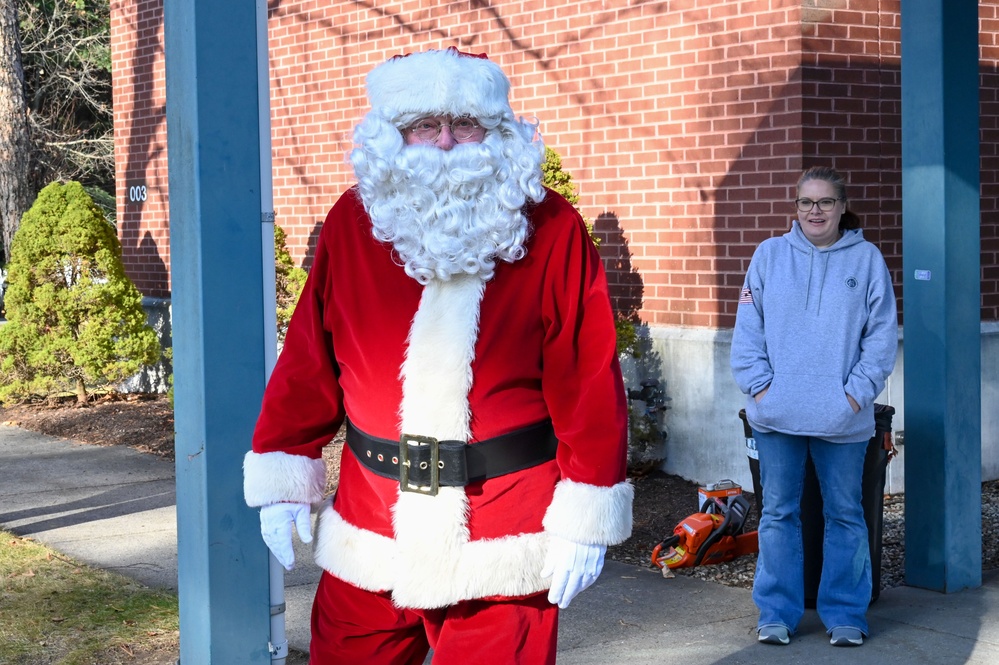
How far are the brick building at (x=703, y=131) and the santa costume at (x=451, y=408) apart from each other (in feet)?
14.6

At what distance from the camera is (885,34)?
7438 mm

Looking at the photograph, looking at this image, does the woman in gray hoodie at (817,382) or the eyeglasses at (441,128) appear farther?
the woman in gray hoodie at (817,382)

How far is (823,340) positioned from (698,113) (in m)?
3.24

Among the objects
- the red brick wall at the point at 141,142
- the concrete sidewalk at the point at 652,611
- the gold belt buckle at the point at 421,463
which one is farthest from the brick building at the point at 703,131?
the gold belt buckle at the point at 421,463

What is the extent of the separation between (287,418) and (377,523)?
0.35 m

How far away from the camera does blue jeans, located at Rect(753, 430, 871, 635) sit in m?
4.82

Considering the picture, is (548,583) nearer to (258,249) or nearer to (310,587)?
(258,249)

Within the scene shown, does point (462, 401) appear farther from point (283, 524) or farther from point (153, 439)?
point (153, 439)

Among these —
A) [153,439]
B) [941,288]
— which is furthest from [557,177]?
[153,439]

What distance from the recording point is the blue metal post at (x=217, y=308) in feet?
12.6

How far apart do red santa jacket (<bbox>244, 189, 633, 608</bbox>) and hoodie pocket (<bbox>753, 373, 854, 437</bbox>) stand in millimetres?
1883

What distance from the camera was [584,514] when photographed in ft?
9.30

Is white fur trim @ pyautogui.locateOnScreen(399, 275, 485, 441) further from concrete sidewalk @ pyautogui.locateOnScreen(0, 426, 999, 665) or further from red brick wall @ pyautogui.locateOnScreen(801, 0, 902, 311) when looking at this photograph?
red brick wall @ pyautogui.locateOnScreen(801, 0, 902, 311)

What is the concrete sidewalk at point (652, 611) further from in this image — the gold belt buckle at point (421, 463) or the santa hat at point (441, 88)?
the santa hat at point (441, 88)
